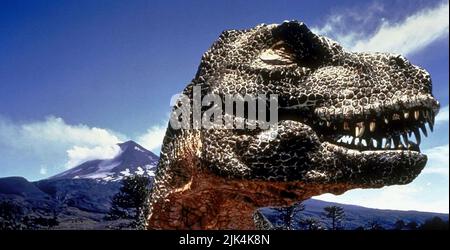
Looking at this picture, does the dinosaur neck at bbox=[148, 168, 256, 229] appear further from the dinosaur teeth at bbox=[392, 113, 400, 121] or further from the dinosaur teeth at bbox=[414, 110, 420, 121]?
the dinosaur teeth at bbox=[414, 110, 420, 121]

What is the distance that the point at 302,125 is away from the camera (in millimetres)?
2811

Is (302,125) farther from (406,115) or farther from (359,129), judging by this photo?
(406,115)

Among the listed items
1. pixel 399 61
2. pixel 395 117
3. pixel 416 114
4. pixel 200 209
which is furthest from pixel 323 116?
pixel 200 209

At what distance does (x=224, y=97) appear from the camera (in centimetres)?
303

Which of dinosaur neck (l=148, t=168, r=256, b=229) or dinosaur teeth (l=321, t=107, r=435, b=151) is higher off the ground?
dinosaur teeth (l=321, t=107, r=435, b=151)

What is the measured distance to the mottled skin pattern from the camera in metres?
2.69

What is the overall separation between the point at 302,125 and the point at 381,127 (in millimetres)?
532

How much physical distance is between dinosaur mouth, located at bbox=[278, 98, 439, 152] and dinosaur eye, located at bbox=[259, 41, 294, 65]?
54 centimetres

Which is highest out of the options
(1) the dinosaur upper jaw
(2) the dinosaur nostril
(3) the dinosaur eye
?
(3) the dinosaur eye

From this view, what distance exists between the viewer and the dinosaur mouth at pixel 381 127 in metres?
2.64

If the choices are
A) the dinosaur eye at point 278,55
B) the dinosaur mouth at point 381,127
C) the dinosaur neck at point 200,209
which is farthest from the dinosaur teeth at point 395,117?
the dinosaur neck at point 200,209

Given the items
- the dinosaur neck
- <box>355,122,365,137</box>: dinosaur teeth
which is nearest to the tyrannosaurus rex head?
<box>355,122,365,137</box>: dinosaur teeth

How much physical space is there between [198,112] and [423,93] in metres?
1.65
